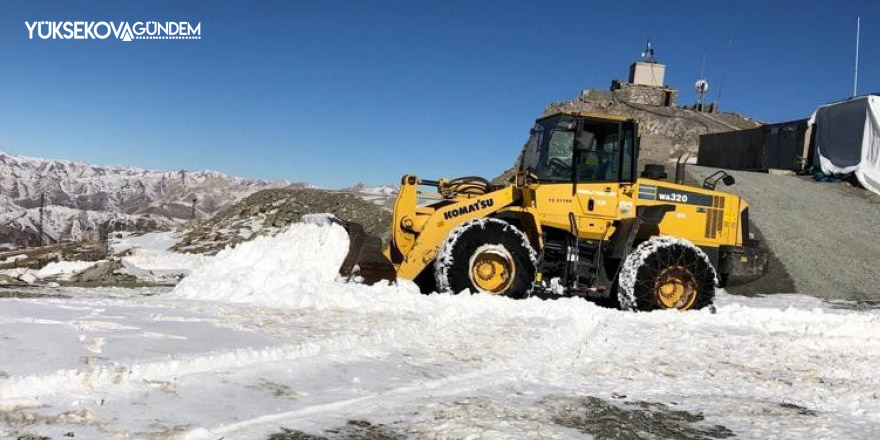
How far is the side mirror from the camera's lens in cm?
903

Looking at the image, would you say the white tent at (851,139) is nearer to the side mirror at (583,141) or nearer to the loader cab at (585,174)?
the loader cab at (585,174)

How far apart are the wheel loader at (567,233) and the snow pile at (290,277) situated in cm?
41

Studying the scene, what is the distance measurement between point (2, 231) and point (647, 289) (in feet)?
426

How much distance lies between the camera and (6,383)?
369cm

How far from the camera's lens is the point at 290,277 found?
8414 mm

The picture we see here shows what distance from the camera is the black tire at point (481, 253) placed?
8.62 metres

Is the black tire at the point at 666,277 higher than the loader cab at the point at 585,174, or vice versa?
the loader cab at the point at 585,174

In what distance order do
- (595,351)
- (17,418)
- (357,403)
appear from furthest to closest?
(595,351) < (357,403) < (17,418)

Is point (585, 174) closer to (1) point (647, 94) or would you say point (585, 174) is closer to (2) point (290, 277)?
(2) point (290, 277)

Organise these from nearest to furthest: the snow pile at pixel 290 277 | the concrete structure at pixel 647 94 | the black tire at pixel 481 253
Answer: the snow pile at pixel 290 277 < the black tire at pixel 481 253 < the concrete structure at pixel 647 94

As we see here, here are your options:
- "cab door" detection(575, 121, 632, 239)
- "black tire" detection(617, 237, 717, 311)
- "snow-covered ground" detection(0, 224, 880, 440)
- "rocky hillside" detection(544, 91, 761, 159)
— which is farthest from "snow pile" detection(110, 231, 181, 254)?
"rocky hillside" detection(544, 91, 761, 159)

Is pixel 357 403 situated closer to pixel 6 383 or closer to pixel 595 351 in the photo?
pixel 6 383

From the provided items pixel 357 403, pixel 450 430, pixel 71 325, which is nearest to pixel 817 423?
pixel 450 430

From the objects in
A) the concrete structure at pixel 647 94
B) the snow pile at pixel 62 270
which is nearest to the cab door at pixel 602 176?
the snow pile at pixel 62 270
